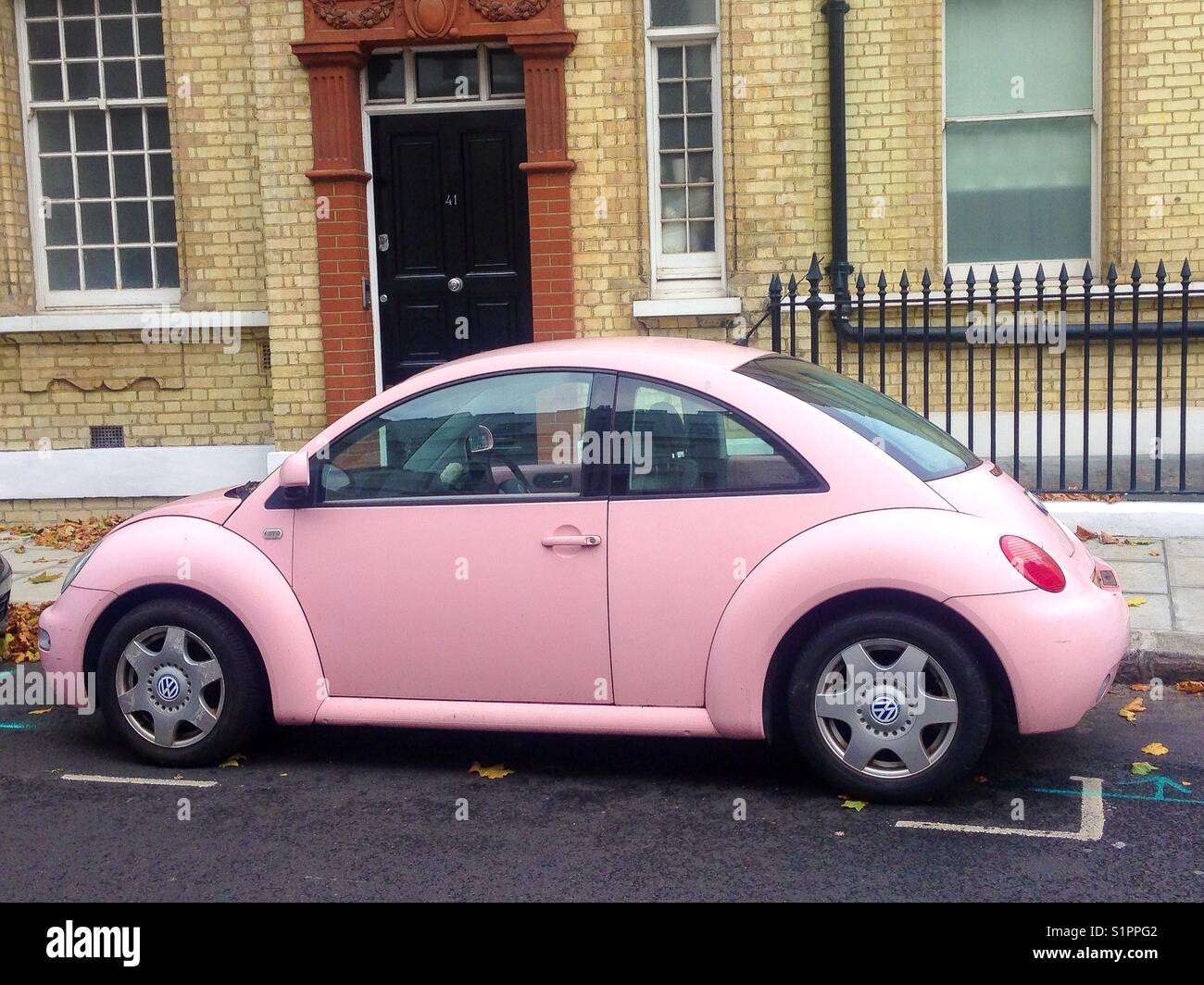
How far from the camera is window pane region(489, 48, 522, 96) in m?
11.3

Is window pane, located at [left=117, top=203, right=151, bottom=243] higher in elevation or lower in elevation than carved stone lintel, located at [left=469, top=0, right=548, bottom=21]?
lower

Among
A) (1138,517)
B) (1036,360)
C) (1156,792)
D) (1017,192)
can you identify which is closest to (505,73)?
(1017,192)

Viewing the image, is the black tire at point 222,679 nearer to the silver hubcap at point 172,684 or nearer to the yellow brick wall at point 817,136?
the silver hubcap at point 172,684

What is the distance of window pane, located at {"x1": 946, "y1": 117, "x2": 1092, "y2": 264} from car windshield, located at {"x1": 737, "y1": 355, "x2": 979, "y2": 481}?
602 cm

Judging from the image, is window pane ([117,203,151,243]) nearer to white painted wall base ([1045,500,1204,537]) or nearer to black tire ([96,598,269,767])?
black tire ([96,598,269,767])

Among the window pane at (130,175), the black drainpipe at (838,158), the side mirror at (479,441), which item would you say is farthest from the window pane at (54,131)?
the side mirror at (479,441)

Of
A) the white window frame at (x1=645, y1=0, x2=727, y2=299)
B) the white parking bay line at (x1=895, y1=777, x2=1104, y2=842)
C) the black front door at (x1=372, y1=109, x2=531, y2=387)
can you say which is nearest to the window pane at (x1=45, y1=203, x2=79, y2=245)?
the black front door at (x1=372, y1=109, x2=531, y2=387)

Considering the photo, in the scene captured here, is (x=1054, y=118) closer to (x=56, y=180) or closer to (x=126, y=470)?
(x=126, y=470)

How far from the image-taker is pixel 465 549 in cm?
529

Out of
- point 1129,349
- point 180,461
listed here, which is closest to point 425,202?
point 180,461

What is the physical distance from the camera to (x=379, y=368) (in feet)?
37.9

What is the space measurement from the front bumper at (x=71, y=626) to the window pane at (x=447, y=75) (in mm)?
6670

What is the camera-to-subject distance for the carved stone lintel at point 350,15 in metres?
10.9
